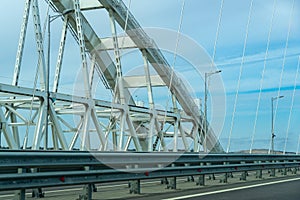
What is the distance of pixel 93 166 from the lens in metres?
8.76

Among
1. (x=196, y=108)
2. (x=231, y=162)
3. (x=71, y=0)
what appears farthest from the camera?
(x=196, y=108)

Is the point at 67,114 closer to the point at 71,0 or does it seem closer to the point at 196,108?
the point at 71,0

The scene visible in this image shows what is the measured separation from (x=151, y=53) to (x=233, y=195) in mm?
32786

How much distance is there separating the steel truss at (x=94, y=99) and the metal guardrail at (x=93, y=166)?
16754mm

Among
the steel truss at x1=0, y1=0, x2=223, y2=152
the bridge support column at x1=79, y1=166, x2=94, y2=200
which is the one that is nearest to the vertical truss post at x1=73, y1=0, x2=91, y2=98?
the steel truss at x1=0, y1=0, x2=223, y2=152

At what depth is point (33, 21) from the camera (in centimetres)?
3105

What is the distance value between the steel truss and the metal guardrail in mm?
16754

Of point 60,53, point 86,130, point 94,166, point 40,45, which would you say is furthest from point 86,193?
point 60,53

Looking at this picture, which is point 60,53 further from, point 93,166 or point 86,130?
point 93,166

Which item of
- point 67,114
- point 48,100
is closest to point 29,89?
point 48,100

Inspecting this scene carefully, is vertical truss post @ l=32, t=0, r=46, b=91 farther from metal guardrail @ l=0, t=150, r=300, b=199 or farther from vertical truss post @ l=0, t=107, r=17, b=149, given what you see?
metal guardrail @ l=0, t=150, r=300, b=199

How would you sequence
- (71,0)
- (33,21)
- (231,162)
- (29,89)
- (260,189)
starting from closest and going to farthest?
(260,189), (231,162), (29,89), (33,21), (71,0)

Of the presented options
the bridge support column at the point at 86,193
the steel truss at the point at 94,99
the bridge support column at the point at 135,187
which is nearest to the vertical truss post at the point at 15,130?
the steel truss at the point at 94,99

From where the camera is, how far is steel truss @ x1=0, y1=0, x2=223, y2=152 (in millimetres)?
29875
